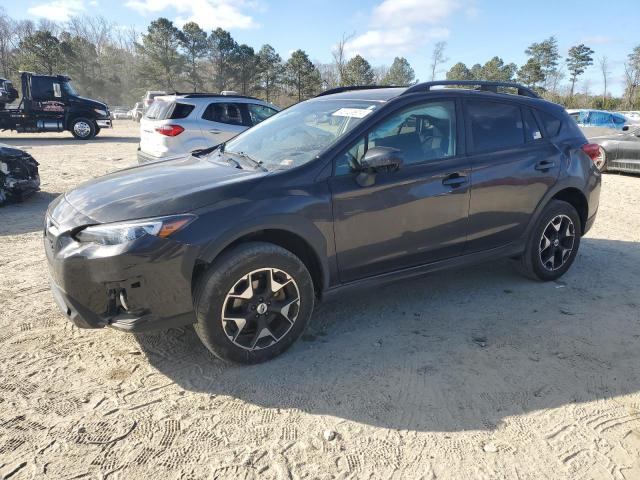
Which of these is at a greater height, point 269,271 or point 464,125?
point 464,125

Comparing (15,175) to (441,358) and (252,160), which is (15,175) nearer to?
(252,160)

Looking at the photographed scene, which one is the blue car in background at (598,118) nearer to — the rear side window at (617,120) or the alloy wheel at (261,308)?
the rear side window at (617,120)

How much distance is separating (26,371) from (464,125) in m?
3.58

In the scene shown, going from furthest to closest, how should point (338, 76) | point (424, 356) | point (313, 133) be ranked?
point (338, 76)
point (313, 133)
point (424, 356)

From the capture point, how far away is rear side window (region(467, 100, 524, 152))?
389 centimetres

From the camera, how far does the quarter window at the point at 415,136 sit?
10.8 ft

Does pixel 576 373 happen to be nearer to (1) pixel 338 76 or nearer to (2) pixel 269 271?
(2) pixel 269 271

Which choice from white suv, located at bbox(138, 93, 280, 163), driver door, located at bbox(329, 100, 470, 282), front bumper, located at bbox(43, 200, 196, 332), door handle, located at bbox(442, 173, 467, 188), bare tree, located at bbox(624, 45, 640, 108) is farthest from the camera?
bare tree, located at bbox(624, 45, 640, 108)

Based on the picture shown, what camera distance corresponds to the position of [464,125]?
151 inches

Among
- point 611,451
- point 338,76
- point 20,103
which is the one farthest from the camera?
point 338,76

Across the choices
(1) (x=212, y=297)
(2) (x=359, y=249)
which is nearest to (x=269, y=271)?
(1) (x=212, y=297)

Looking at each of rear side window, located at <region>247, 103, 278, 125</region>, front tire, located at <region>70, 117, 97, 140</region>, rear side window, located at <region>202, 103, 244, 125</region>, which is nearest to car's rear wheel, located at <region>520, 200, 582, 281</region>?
rear side window, located at <region>202, 103, 244, 125</region>

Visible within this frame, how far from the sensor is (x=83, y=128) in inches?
760

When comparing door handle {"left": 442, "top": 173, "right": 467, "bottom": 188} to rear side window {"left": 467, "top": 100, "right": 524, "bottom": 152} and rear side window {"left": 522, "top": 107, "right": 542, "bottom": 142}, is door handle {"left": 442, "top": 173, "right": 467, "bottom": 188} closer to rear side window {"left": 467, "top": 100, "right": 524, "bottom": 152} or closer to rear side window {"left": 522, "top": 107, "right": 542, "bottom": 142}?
rear side window {"left": 467, "top": 100, "right": 524, "bottom": 152}
